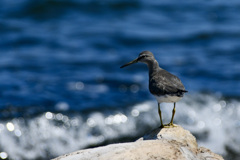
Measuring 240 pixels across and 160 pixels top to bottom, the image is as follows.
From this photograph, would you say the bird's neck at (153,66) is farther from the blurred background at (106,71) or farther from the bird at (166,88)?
the blurred background at (106,71)

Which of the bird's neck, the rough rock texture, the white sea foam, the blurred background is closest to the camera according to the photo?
the rough rock texture

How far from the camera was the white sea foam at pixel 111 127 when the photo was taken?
10.4m

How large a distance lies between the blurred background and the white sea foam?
→ 3cm

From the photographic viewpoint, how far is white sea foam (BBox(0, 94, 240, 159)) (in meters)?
10.4

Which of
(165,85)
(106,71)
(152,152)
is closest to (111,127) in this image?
(106,71)

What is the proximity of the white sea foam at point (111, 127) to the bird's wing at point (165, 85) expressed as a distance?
3873 millimetres

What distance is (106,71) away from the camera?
14.9 m

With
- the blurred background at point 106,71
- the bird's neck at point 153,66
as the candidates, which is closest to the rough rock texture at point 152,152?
the bird's neck at point 153,66

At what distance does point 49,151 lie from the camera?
33.6ft

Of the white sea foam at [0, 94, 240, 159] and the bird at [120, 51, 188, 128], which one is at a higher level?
the bird at [120, 51, 188, 128]

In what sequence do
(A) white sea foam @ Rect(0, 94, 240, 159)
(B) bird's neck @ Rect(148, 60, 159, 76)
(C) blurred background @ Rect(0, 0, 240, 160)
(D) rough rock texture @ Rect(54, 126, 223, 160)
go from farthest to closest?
(C) blurred background @ Rect(0, 0, 240, 160) < (A) white sea foam @ Rect(0, 94, 240, 159) < (B) bird's neck @ Rect(148, 60, 159, 76) < (D) rough rock texture @ Rect(54, 126, 223, 160)

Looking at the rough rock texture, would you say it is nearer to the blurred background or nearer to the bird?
the bird

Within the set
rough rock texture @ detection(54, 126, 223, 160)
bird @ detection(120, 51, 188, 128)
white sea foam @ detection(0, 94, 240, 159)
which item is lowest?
white sea foam @ detection(0, 94, 240, 159)

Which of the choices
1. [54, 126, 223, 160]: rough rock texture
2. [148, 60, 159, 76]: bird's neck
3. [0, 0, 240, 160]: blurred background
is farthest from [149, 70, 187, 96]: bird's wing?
[0, 0, 240, 160]: blurred background
